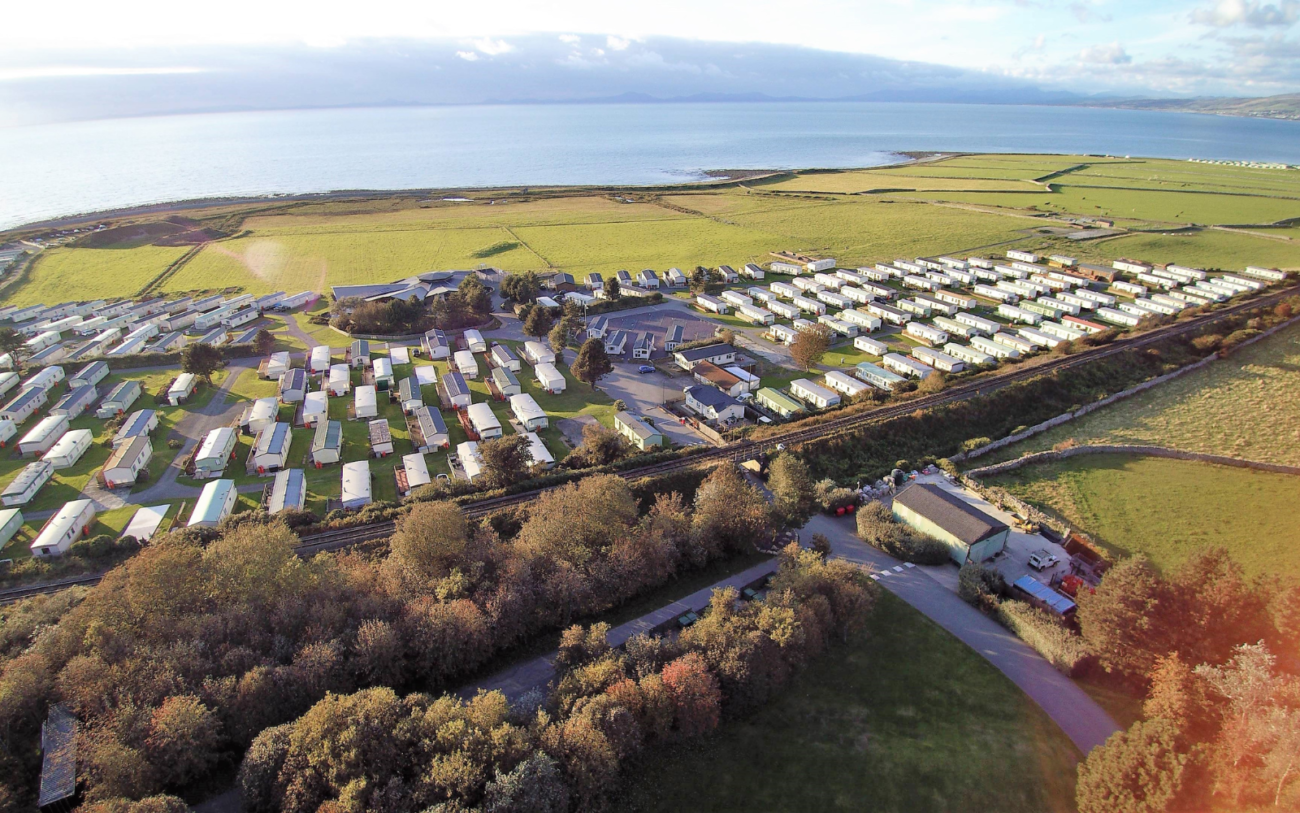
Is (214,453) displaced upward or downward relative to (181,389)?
downward

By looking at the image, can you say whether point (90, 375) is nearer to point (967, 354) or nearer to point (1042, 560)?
point (1042, 560)

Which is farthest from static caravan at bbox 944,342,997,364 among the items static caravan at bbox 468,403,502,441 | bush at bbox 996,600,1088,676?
static caravan at bbox 468,403,502,441

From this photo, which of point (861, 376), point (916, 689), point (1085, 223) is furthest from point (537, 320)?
point (1085, 223)

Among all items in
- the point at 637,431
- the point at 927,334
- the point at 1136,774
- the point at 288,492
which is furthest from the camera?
the point at 927,334

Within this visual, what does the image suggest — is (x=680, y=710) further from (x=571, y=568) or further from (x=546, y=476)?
(x=546, y=476)

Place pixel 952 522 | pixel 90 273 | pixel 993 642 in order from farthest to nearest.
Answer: pixel 90 273, pixel 952 522, pixel 993 642

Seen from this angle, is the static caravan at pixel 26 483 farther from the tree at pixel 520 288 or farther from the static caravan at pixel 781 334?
the static caravan at pixel 781 334

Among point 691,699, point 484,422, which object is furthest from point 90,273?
point 691,699
